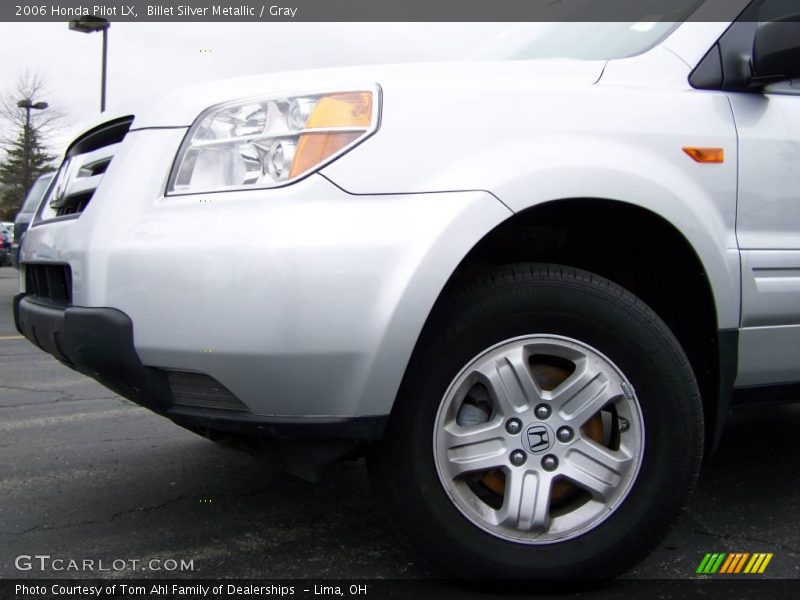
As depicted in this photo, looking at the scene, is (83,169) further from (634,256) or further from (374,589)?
(634,256)

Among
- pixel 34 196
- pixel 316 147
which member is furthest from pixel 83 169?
pixel 34 196

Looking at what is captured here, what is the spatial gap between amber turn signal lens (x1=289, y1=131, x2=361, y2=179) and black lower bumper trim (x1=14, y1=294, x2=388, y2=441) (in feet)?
1.88

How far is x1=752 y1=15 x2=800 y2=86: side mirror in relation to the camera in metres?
2.22

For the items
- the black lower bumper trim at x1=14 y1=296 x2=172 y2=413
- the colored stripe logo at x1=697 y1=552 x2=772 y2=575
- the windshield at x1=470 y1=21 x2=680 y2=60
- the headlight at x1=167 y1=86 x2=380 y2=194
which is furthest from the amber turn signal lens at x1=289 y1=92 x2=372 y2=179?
the colored stripe logo at x1=697 y1=552 x2=772 y2=575

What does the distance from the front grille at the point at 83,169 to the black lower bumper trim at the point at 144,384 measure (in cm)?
53

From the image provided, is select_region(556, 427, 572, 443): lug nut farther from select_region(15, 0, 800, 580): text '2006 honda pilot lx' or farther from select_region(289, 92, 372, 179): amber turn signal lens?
select_region(289, 92, 372, 179): amber turn signal lens

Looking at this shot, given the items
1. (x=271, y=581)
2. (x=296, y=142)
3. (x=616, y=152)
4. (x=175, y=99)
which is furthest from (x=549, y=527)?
(x=175, y=99)

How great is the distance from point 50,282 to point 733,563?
7.26 feet

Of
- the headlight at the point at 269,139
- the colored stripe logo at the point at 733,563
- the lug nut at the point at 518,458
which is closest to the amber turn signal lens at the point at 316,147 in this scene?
the headlight at the point at 269,139

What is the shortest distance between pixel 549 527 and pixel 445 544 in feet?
0.95

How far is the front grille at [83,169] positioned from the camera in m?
2.46

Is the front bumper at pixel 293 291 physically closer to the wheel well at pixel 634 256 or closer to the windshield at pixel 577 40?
the wheel well at pixel 634 256

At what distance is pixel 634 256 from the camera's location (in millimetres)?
2441

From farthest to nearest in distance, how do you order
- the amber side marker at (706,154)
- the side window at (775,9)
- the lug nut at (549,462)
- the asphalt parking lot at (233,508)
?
the side window at (775,9) < the asphalt parking lot at (233,508) < the amber side marker at (706,154) < the lug nut at (549,462)
